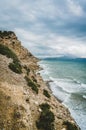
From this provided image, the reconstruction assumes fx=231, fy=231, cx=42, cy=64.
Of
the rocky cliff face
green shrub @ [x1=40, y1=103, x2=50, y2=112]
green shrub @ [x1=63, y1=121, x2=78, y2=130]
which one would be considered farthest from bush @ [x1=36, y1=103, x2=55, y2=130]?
green shrub @ [x1=63, y1=121, x2=78, y2=130]

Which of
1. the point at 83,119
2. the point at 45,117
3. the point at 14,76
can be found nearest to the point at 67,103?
the point at 83,119

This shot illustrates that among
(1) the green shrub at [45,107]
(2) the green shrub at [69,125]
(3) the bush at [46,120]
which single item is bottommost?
(2) the green shrub at [69,125]

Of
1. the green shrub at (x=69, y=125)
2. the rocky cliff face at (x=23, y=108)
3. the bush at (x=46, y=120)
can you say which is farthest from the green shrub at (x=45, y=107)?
the green shrub at (x=69, y=125)

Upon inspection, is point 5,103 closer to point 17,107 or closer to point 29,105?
point 17,107

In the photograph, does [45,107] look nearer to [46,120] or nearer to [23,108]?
[46,120]

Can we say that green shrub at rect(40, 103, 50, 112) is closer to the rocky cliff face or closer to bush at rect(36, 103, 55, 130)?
the rocky cliff face

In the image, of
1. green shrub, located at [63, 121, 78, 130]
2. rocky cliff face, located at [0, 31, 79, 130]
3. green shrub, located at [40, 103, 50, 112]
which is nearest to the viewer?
rocky cliff face, located at [0, 31, 79, 130]

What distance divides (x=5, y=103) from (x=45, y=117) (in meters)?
4.23

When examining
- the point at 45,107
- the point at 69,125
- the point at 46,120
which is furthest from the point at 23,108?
the point at 69,125

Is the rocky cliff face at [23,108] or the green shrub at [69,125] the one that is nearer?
the rocky cliff face at [23,108]

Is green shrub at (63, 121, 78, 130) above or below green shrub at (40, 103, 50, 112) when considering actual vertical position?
below

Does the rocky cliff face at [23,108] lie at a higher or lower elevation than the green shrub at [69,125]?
higher

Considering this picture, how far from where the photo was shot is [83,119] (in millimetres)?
37344

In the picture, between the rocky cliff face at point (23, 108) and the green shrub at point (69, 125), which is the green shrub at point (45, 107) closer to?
the rocky cliff face at point (23, 108)
